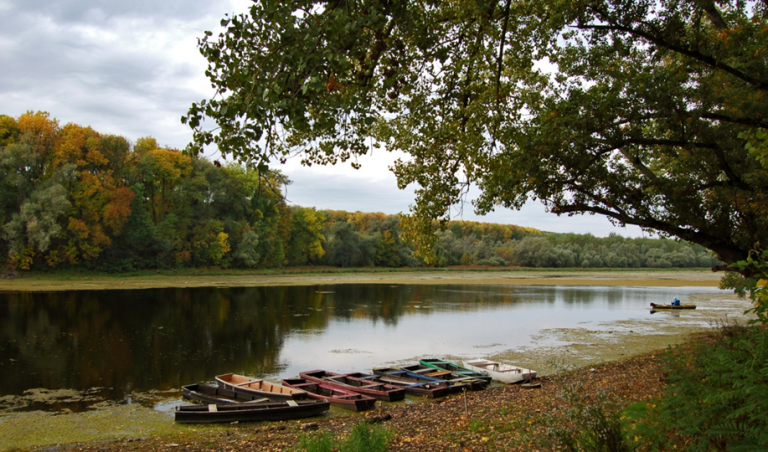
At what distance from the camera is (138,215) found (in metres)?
48.7

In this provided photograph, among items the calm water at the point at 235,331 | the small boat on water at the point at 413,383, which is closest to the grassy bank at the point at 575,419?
the small boat on water at the point at 413,383

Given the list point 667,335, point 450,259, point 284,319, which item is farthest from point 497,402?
point 450,259

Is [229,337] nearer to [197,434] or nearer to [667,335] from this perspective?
[197,434]

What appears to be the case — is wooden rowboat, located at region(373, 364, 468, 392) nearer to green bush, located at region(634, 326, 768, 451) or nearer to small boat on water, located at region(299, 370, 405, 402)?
small boat on water, located at region(299, 370, 405, 402)

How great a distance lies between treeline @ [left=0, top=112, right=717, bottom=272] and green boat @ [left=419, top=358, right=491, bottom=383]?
20.3 meters

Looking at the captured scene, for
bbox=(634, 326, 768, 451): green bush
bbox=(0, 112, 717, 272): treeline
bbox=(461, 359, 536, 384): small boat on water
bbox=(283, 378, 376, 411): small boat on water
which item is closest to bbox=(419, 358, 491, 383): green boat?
bbox=(461, 359, 536, 384): small boat on water

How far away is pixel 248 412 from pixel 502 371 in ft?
21.3

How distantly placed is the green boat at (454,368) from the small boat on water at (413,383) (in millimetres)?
975

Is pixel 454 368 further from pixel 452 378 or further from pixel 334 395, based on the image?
pixel 334 395

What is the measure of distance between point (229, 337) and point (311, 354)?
4462 mm

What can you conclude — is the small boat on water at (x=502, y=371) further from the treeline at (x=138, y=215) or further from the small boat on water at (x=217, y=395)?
the treeline at (x=138, y=215)

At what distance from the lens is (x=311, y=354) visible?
16422mm

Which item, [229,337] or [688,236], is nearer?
[688,236]

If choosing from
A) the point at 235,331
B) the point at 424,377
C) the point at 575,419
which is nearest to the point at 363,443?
the point at 575,419
